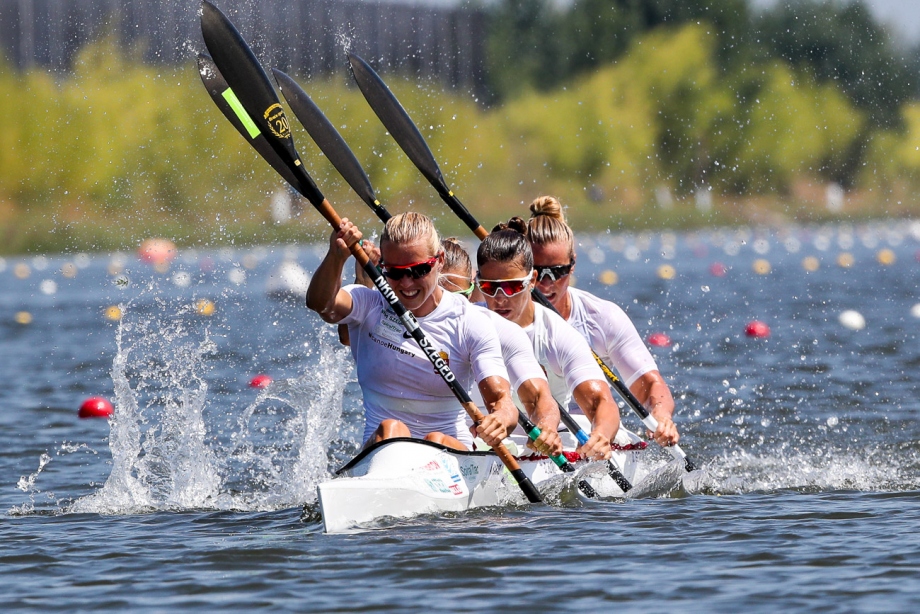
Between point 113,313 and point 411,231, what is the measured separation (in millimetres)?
15655

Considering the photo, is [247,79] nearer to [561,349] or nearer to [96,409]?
[561,349]

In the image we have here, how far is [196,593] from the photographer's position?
5.39 metres

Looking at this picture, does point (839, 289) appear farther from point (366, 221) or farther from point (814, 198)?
point (814, 198)

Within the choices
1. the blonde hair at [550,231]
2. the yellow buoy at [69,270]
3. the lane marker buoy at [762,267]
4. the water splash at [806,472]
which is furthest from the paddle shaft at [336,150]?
the lane marker buoy at [762,267]

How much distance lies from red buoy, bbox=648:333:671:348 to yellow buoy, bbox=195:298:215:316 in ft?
25.6

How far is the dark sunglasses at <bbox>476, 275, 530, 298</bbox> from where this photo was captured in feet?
21.5

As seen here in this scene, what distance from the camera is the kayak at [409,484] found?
603 centimetres

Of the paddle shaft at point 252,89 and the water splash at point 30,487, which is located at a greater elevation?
the paddle shaft at point 252,89

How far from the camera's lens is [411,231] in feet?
19.6

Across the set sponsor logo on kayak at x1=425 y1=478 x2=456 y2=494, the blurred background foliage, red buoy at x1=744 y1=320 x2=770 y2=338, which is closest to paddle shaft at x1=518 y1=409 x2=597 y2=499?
sponsor logo on kayak at x1=425 y1=478 x2=456 y2=494

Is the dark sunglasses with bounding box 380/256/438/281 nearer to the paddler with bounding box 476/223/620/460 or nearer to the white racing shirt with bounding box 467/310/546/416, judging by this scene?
the white racing shirt with bounding box 467/310/546/416

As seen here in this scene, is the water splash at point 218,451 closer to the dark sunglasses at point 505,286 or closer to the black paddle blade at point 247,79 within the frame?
the dark sunglasses at point 505,286

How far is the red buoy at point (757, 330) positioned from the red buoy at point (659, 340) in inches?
48.6

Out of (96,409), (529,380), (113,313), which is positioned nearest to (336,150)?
(529,380)
